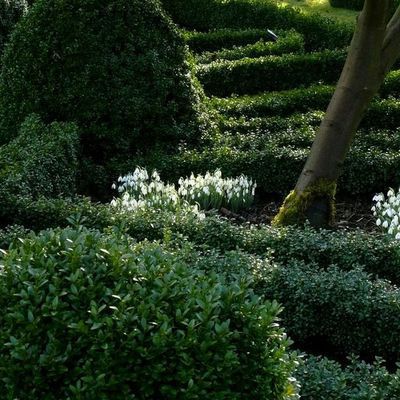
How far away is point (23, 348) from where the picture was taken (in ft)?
12.1

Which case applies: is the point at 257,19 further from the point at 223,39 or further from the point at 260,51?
the point at 260,51

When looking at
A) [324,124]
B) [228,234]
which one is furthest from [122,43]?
[228,234]

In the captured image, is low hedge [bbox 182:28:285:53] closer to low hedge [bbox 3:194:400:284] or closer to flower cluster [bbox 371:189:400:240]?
flower cluster [bbox 371:189:400:240]

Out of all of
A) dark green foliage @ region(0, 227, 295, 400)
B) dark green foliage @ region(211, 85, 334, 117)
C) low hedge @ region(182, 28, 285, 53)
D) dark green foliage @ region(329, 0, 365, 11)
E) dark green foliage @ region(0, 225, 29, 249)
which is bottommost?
dark green foliage @ region(0, 225, 29, 249)

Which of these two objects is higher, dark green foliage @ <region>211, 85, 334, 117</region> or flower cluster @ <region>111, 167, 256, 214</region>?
dark green foliage @ <region>211, 85, 334, 117</region>

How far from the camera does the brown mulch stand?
27.5 feet

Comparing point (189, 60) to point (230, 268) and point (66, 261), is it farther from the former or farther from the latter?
point (66, 261)

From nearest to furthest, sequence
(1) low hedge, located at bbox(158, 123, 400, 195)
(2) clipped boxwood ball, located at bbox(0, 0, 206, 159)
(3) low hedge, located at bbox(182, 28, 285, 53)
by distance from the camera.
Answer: (1) low hedge, located at bbox(158, 123, 400, 195) → (2) clipped boxwood ball, located at bbox(0, 0, 206, 159) → (3) low hedge, located at bbox(182, 28, 285, 53)

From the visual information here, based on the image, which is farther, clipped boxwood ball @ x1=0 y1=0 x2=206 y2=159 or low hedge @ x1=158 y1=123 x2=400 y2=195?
clipped boxwood ball @ x1=0 y1=0 x2=206 y2=159

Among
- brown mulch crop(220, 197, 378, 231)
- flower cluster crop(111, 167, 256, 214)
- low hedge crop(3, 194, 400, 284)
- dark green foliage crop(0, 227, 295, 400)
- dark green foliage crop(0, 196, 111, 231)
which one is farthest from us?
brown mulch crop(220, 197, 378, 231)

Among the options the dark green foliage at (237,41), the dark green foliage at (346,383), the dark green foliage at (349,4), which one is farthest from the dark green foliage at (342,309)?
the dark green foliage at (349,4)

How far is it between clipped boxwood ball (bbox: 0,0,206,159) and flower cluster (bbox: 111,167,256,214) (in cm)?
74

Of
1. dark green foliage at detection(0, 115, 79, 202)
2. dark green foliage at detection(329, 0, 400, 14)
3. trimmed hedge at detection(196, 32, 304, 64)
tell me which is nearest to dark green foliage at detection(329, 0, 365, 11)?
dark green foliage at detection(329, 0, 400, 14)

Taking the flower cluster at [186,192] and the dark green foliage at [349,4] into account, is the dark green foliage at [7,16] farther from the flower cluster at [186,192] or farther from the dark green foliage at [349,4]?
the dark green foliage at [349,4]
